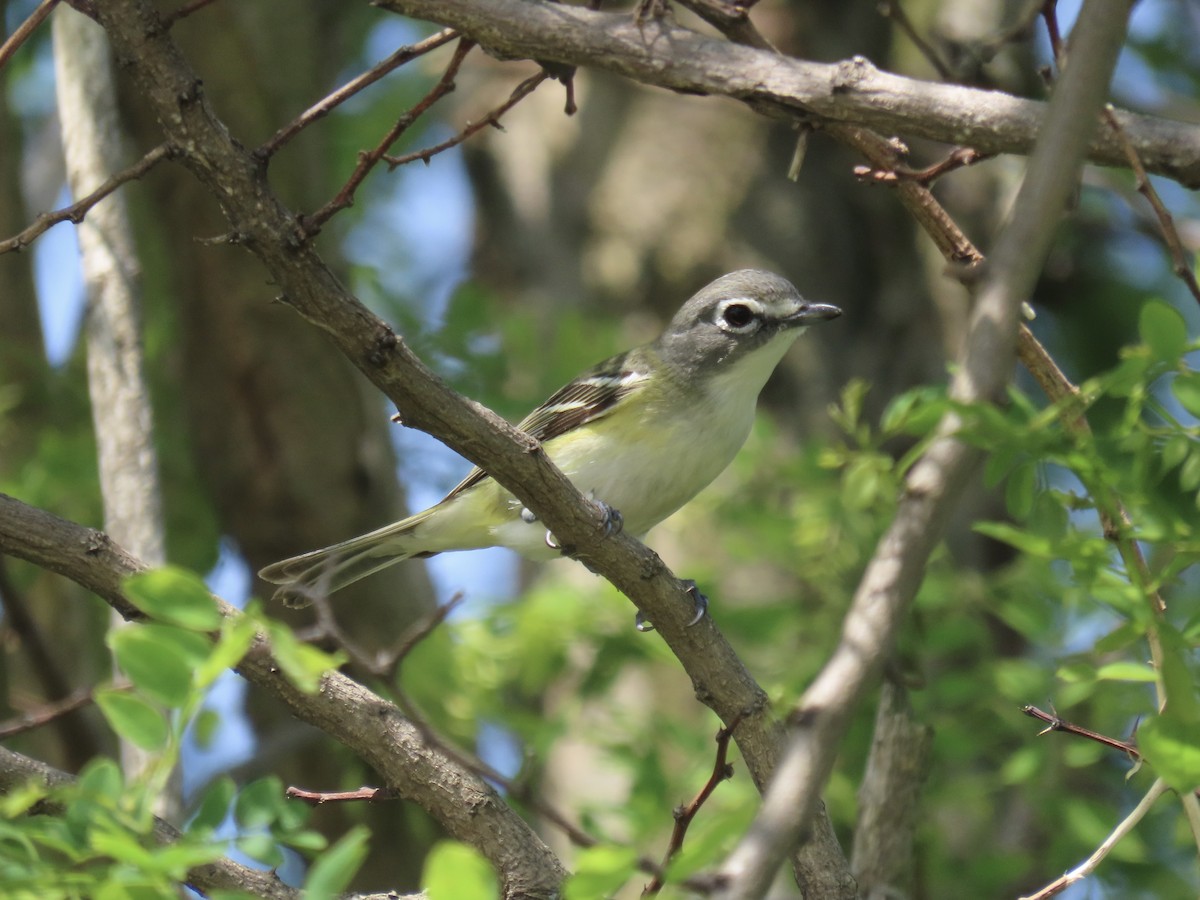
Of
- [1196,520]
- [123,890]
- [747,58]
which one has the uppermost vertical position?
[747,58]

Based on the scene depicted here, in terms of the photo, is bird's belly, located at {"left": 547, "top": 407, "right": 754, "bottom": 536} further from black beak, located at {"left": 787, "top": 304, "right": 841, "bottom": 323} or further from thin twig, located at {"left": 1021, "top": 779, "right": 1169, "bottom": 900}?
thin twig, located at {"left": 1021, "top": 779, "right": 1169, "bottom": 900}

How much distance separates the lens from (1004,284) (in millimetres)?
1831

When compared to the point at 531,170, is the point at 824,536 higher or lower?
lower

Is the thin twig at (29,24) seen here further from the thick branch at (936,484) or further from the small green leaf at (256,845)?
the thick branch at (936,484)

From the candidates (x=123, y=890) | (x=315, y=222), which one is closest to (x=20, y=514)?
(x=315, y=222)

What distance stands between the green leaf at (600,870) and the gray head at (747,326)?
3.73 metres

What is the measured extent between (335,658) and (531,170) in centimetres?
877

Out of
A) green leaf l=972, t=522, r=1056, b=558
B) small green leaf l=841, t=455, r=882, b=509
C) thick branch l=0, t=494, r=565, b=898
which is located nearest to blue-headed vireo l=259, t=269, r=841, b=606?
small green leaf l=841, t=455, r=882, b=509

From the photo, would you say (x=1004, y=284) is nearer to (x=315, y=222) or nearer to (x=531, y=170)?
(x=315, y=222)

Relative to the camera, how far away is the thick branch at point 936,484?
5.28 ft

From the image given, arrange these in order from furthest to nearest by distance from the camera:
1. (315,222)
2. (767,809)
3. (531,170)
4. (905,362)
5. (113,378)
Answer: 1. (531,170)
2. (905,362)
3. (113,378)
4. (315,222)
5. (767,809)


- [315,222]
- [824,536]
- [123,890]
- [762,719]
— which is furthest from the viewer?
[824,536]

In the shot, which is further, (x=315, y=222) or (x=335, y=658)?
(x=315, y=222)

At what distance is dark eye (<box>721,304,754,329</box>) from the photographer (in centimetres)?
543
